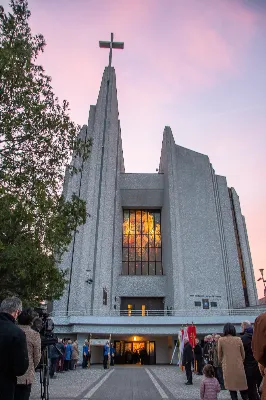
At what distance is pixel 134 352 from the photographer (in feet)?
90.5

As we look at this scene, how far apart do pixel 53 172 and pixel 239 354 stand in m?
7.84

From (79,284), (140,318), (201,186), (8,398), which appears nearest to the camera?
(8,398)

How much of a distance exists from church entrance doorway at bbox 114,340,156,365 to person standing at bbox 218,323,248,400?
2304 centimetres

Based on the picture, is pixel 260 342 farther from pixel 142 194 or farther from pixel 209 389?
pixel 142 194

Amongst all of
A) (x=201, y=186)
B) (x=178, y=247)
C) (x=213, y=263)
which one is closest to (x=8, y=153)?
(x=178, y=247)

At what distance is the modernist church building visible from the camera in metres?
26.8

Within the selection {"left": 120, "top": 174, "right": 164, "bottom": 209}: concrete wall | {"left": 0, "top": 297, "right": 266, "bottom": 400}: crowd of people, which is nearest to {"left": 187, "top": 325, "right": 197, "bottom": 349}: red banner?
{"left": 0, "top": 297, "right": 266, "bottom": 400}: crowd of people

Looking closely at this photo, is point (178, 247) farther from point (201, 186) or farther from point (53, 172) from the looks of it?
point (53, 172)

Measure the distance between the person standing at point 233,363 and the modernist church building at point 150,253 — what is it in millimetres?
20706

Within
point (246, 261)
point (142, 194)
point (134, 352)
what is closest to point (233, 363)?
point (134, 352)

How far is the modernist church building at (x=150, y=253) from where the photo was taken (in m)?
26.8

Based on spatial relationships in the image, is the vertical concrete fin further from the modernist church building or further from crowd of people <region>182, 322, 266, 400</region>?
crowd of people <region>182, 322, 266, 400</region>

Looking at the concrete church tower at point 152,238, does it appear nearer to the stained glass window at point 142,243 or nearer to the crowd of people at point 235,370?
the stained glass window at point 142,243

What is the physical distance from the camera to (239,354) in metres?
5.72
